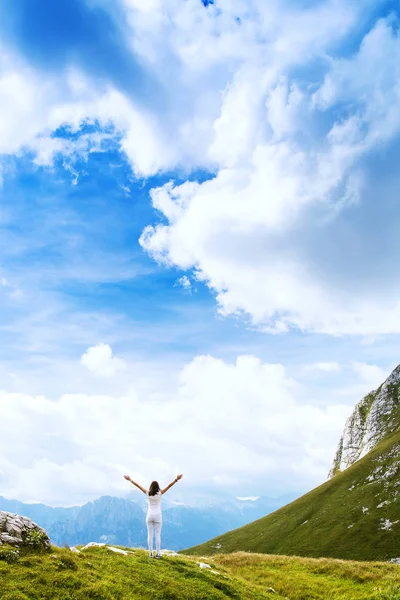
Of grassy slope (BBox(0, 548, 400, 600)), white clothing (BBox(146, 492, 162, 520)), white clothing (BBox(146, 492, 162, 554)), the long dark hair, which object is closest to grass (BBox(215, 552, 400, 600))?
grassy slope (BBox(0, 548, 400, 600))

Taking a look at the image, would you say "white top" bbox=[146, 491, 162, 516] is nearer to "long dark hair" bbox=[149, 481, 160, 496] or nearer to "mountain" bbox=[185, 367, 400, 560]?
"long dark hair" bbox=[149, 481, 160, 496]

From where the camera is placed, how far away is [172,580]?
21125 mm

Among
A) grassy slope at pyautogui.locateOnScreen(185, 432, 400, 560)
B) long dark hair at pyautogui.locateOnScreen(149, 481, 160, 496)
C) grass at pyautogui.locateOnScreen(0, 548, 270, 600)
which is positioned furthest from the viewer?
grassy slope at pyautogui.locateOnScreen(185, 432, 400, 560)

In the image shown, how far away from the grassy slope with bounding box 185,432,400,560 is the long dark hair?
106322 millimetres

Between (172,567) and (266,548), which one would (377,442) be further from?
(172,567)

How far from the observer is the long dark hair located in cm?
2350

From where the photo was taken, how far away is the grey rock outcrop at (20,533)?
19.6m

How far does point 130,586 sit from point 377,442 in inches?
8184

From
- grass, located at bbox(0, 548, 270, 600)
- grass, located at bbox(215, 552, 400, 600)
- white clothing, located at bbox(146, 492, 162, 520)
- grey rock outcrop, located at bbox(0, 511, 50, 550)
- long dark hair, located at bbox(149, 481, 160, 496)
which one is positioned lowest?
grass, located at bbox(215, 552, 400, 600)

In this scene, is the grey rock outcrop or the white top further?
the white top

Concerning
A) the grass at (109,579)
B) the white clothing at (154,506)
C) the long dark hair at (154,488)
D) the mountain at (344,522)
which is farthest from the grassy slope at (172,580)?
the mountain at (344,522)

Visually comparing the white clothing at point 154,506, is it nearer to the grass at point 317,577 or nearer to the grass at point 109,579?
the grass at point 109,579

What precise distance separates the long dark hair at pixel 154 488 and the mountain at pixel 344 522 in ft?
349

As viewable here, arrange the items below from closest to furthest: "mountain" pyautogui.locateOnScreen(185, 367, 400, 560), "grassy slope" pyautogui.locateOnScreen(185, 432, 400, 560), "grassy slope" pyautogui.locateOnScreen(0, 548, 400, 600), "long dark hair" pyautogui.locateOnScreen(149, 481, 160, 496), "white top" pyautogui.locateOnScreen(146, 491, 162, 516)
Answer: "grassy slope" pyautogui.locateOnScreen(0, 548, 400, 600) < "white top" pyautogui.locateOnScreen(146, 491, 162, 516) < "long dark hair" pyautogui.locateOnScreen(149, 481, 160, 496) < "grassy slope" pyautogui.locateOnScreen(185, 432, 400, 560) < "mountain" pyautogui.locateOnScreen(185, 367, 400, 560)
